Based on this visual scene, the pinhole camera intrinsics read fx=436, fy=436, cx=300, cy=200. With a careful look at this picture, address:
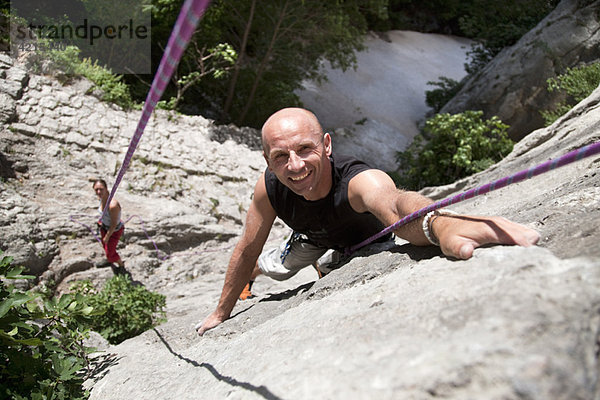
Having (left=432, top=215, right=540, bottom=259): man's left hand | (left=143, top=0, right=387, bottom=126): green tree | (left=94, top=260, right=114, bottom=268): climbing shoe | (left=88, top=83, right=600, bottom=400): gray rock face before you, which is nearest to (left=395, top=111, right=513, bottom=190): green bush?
(left=143, top=0, right=387, bottom=126): green tree

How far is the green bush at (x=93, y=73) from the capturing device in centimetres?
754

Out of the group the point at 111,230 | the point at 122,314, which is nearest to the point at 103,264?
the point at 111,230

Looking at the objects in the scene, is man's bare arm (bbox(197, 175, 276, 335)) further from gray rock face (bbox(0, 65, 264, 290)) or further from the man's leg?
gray rock face (bbox(0, 65, 264, 290))

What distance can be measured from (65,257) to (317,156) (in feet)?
14.3

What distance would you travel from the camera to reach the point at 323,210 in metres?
2.40

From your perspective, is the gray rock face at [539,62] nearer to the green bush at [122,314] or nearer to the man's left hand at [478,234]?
the green bush at [122,314]

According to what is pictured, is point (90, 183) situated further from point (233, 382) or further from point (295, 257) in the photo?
point (233, 382)

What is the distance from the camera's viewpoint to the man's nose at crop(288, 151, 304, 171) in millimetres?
2087

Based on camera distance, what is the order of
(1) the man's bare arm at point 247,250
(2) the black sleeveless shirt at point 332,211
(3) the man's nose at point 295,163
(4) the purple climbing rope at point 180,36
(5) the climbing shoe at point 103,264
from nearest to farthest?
(4) the purple climbing rope at point 180,36 → (3) the man's nose at point 295,163 → (2) the black sleeveless shirt at point 332,211 → (1) the man's bare arm at point 247,250 → (5) the climbing shoe at point 103,264

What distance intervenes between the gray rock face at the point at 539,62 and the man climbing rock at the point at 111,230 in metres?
8.12

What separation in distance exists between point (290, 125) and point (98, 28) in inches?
349

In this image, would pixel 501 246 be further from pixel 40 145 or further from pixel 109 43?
pixel 109 43

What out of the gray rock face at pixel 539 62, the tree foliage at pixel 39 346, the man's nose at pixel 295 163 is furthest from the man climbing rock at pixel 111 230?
the gray rock face at pixel 539 62

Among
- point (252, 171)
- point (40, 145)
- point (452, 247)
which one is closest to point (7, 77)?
point (40, 145)
